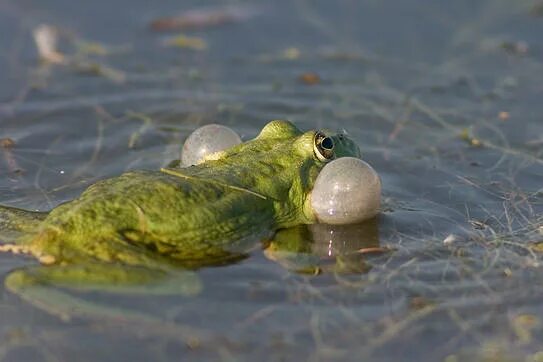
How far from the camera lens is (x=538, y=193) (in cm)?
730

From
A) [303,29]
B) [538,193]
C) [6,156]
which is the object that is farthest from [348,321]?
[303,29]

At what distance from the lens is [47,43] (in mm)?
10047

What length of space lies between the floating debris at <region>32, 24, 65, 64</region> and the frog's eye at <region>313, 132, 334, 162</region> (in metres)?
4.27

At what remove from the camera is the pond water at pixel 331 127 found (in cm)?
526

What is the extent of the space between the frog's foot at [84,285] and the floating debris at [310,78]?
441 cm

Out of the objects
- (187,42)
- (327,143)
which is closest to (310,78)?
(187,42)

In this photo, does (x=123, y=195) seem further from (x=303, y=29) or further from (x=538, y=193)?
(x=303, y=29)

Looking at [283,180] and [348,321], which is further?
[283,180]

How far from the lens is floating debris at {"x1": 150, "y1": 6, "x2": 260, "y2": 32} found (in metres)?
10.6

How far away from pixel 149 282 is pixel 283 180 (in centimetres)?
131

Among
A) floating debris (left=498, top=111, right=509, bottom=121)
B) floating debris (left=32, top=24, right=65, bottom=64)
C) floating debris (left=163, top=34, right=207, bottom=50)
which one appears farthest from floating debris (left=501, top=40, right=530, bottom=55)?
floating debris (left=32, top=24, right=65, bottom=64)

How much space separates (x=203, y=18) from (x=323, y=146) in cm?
468

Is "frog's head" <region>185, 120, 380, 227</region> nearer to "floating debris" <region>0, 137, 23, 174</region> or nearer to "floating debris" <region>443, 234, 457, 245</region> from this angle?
"floating debris" <region>443, 234, 457, 245</region>

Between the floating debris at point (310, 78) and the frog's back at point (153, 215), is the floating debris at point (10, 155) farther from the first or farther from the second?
the floating debris at point (310, 78)
